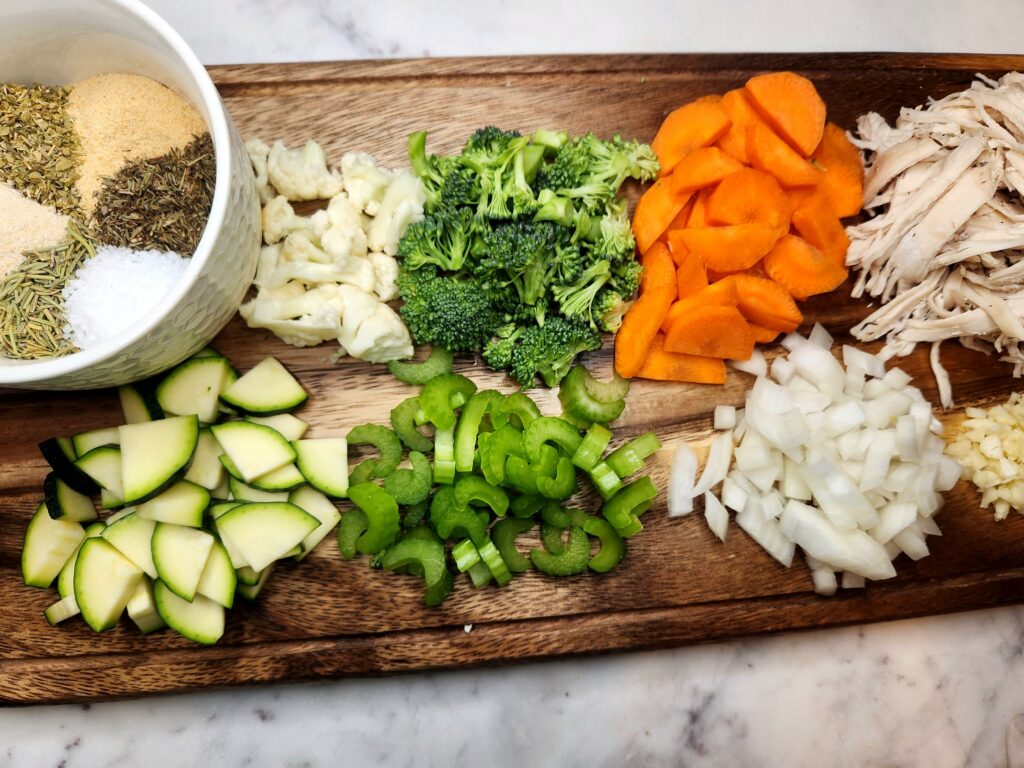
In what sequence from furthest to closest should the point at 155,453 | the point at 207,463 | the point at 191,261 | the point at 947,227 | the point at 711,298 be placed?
the point at 947,227
the point at 711,298
the point at 207,463
the point at 155,453
the point at 191,261

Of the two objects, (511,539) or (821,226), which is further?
(821,226)

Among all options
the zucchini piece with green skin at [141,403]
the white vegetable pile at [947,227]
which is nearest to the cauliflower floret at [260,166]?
the zucchini piece with green skin at [141,403]

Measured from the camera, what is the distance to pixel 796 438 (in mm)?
2291

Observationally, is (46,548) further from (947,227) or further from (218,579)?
(947,227)

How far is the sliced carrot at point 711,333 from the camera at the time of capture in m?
2.27

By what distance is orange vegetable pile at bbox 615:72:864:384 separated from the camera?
2.30 m

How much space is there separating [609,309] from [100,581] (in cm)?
155

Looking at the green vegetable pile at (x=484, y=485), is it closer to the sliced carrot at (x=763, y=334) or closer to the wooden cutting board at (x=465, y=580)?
the wooden cutting board at (x=465, y=580)

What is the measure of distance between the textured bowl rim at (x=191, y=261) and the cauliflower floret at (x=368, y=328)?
45 centimetres

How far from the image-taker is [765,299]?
7.61 ft

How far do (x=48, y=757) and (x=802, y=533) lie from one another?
7.46ft

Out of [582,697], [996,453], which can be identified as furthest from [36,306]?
[996,453]

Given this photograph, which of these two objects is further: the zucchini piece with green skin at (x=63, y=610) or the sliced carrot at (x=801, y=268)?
the sliced carrot at (x=801, y=268)

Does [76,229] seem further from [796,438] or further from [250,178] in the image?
[796,438]
